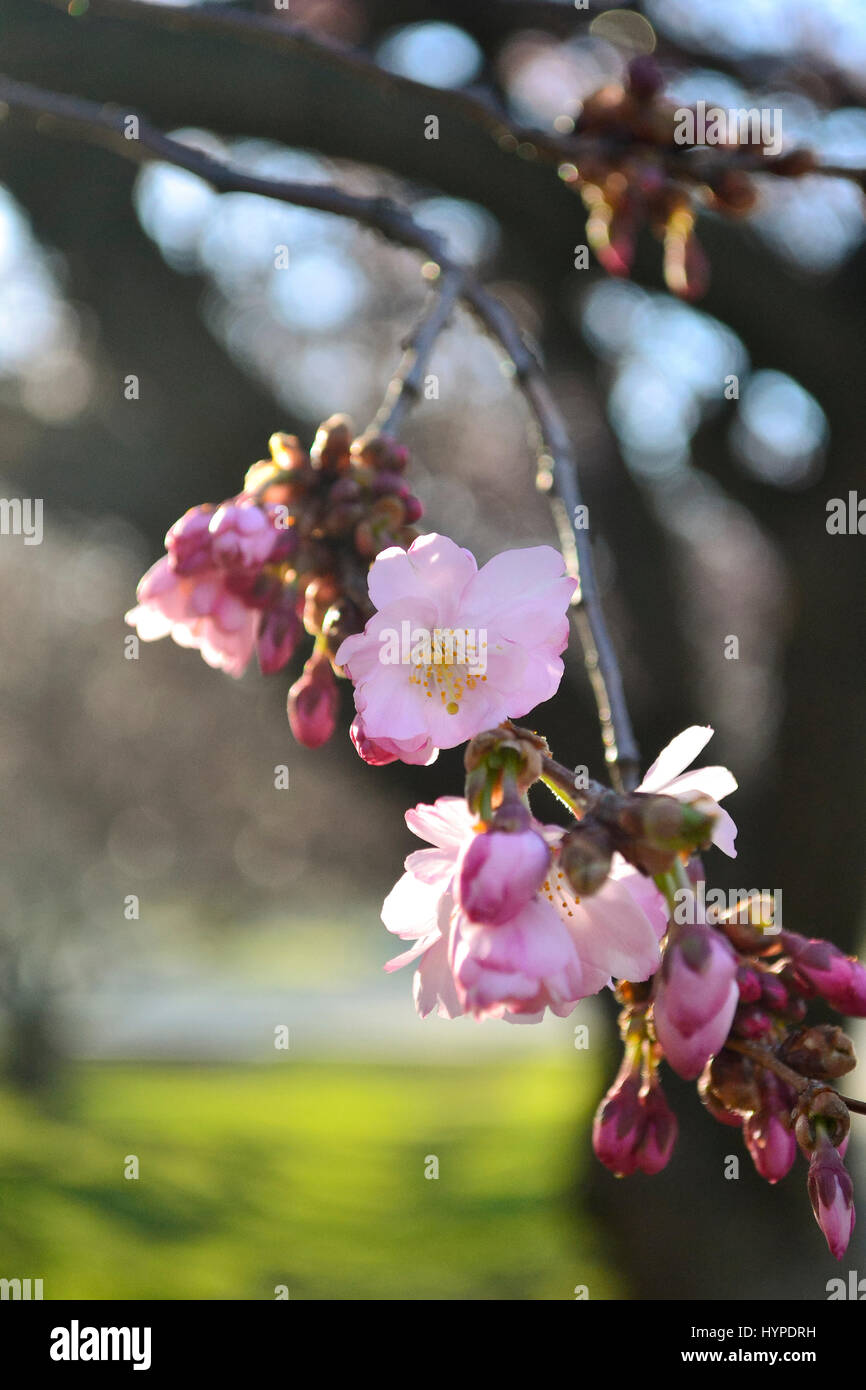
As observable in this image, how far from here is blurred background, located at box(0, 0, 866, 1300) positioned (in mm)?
2951

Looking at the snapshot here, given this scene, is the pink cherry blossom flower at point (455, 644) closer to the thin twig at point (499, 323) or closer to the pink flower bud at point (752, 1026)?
the thin twig at point (499, 323)

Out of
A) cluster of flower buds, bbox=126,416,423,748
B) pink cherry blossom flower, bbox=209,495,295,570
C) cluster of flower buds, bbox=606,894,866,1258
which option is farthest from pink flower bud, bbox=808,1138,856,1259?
pink cherry blossom flower, bbox=209,495,295,570

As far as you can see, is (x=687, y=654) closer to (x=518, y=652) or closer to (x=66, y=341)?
(x=66, y=341)

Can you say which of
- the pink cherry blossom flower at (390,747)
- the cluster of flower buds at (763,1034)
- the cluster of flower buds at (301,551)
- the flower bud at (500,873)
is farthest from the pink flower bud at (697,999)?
the cluster of flower buds at (301,551)

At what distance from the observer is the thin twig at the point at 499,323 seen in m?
0.83

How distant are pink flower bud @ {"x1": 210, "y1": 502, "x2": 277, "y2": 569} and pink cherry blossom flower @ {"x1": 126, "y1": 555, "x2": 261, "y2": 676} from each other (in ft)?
0.31

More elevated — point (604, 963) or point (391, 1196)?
point (604, 963)

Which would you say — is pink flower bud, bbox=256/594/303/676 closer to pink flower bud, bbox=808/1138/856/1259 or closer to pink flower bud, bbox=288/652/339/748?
pink flower bud, bbox=288/652/339/748

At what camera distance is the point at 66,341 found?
14.4 ft

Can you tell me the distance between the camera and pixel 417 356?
1018mm

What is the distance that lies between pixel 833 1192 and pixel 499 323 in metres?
0.83

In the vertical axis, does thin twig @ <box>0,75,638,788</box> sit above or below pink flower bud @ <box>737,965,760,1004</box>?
above
